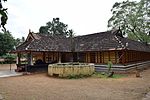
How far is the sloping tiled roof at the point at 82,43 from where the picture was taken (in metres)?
22.3

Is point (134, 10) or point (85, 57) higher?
point (134, 10)

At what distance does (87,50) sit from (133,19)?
16133 mm

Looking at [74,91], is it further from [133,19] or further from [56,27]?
[56,27]

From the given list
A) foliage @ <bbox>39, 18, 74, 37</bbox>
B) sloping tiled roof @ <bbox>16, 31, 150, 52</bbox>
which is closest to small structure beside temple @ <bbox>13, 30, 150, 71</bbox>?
sloping tiled roof @ <bbox>16, 31, 150, 52</bbox>

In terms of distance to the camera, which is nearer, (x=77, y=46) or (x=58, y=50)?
(x=58, y=50)

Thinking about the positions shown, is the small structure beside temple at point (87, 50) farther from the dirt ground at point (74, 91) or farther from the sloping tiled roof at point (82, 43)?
the dirt ground at point (74, 91)

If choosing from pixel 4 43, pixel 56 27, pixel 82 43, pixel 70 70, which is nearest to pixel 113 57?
pixel 82 43

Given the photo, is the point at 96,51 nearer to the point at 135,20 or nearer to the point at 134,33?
the point at 135,20

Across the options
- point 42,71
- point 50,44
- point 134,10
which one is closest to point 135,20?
point 134,10

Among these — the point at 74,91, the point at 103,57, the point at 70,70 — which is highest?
the point at 103,57

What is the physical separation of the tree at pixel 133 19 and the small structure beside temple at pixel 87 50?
8.30 m

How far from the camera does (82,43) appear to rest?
2742 centimetres

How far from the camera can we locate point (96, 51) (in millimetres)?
23203

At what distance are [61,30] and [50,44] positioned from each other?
5427cm
